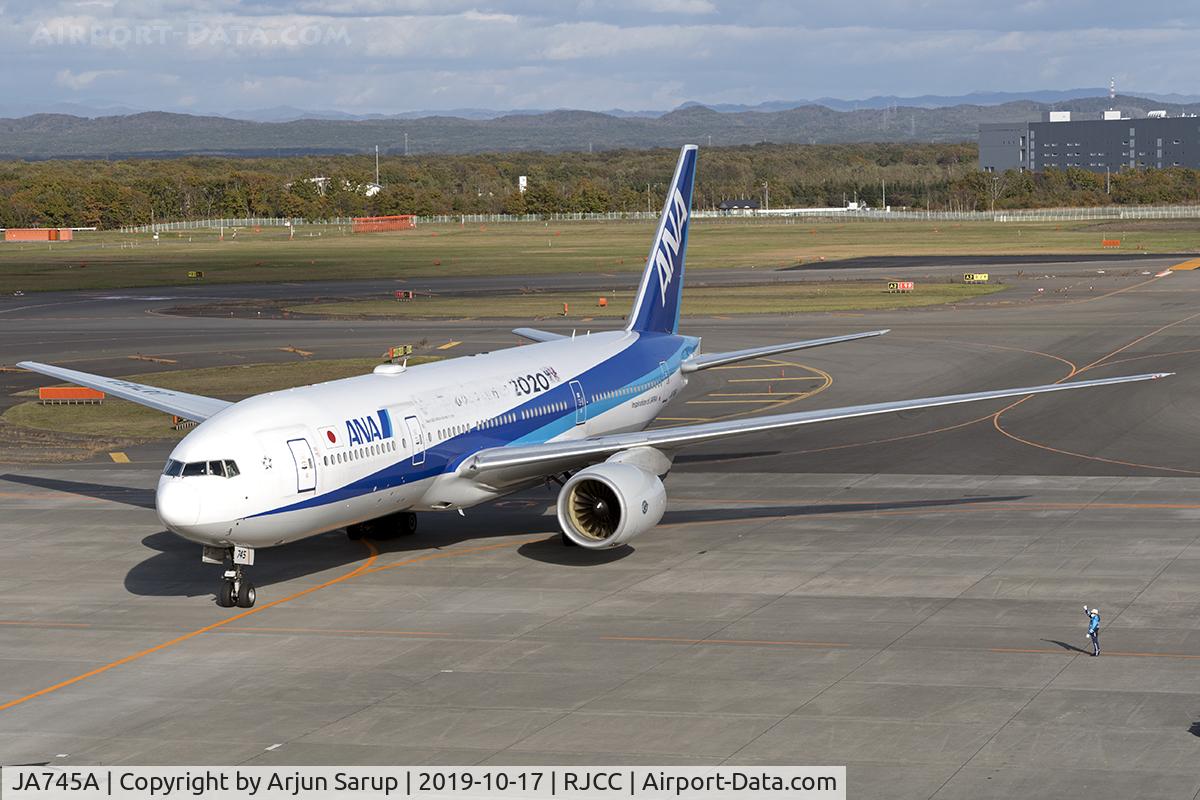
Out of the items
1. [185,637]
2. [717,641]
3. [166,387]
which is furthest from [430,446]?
[166,387]

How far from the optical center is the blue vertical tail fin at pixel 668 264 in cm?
4853

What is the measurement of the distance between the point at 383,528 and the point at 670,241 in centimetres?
1518

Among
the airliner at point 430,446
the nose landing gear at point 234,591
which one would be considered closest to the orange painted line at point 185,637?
the nose landing gear at point 234,591

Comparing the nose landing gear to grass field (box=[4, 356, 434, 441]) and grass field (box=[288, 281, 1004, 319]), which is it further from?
grass field (box=[288, 281, 1004, 319])

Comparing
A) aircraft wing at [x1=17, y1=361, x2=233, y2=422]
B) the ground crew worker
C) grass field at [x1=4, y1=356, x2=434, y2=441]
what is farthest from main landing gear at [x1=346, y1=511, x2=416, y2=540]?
grass field at [x1=4, y1=356, x2=434, y2=441]

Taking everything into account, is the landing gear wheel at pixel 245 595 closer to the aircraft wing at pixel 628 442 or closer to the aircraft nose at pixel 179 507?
the aircraft nose at pixel 179 507

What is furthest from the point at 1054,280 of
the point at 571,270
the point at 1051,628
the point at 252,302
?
the point at 1051,628

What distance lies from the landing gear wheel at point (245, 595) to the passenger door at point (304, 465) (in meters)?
2.67

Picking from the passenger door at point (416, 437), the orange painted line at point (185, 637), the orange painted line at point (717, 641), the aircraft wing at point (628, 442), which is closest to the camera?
the orange painted line at point (185, 637)

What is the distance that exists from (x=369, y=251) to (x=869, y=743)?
523ft

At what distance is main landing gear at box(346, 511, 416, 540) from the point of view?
39.5 meters

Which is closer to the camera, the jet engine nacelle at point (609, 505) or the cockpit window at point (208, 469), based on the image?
the cockpit window at point (208, 469)

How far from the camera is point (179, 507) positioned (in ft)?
102

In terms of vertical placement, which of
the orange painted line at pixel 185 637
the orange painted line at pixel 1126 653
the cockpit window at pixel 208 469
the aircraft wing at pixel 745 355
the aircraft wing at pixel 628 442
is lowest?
the orange painted line at pixel 1126 653
